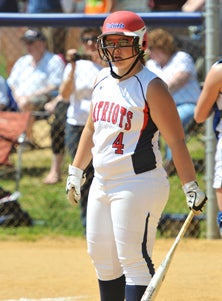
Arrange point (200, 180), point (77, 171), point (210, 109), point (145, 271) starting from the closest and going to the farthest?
point (145, 271) → point (77, 171) → point (210, 109) → point (200, 180)

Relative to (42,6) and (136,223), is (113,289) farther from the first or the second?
(42,6)

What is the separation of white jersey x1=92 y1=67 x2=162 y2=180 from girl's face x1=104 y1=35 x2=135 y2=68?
105 millimetres

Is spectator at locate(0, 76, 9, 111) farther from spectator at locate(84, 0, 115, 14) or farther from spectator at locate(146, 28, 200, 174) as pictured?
spectator at locate(146, 28, 200, 174)

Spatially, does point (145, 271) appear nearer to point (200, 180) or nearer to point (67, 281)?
point (67, 281)

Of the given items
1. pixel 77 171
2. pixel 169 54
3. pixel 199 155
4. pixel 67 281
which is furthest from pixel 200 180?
pixel 77 171

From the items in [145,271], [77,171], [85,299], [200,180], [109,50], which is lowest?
[200,180]

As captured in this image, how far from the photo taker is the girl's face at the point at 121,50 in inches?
180

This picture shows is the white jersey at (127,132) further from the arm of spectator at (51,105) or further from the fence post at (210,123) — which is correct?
the arm of spectator at (51,105)

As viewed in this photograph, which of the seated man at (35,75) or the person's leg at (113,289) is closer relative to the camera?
the person's leg at (113,289)

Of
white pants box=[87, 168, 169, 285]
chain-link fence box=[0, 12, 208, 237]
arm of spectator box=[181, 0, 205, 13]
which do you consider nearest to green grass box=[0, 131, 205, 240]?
chain-link fence box=[0, 12, 208, 237]

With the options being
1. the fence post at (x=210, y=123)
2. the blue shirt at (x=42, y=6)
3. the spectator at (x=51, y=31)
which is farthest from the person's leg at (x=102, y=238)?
the blue shirt at (x=42, y=6)

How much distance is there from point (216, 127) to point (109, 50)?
1.44 meters

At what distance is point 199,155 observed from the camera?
10.1 m

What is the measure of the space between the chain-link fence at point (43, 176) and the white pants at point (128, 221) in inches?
144
